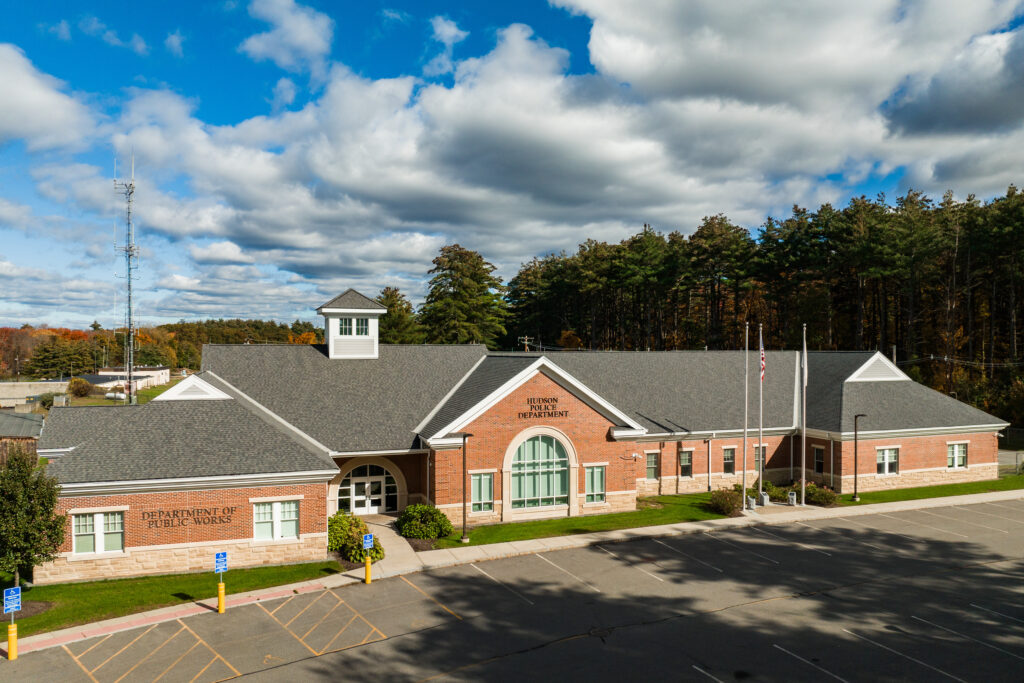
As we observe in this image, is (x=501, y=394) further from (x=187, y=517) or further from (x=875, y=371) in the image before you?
(x=875, y=371)

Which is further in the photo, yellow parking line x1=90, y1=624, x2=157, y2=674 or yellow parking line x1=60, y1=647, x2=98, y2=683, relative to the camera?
yellow parking line x1=90, y1=624, x2=157, y2=674

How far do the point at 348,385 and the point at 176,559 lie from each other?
12.7m

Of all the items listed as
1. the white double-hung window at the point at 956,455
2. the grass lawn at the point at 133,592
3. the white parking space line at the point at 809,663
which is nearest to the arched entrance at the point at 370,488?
the grass lawn at the point at 133,592

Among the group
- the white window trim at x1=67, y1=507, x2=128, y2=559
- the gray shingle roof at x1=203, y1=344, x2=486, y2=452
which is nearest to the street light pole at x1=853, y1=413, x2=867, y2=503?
the gray shingle roof at x1=203, y1=344, x2=486, y2=452

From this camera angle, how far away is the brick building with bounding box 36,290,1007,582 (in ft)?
74.7

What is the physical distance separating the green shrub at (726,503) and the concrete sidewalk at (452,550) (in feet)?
1.99

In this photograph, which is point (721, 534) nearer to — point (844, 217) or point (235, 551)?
point (235, 551)

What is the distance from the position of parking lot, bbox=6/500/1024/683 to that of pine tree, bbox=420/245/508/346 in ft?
191

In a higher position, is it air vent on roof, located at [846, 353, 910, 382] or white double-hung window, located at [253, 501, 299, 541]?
air vent on roof, located at [846, 353, 910, 382]

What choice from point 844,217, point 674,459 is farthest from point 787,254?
point 674,459

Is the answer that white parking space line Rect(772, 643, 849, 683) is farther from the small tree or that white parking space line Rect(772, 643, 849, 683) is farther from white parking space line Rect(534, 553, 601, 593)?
the small tree

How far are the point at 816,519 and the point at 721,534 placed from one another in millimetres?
6720

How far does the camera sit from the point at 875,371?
1580 inches

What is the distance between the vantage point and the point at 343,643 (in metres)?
17.1
